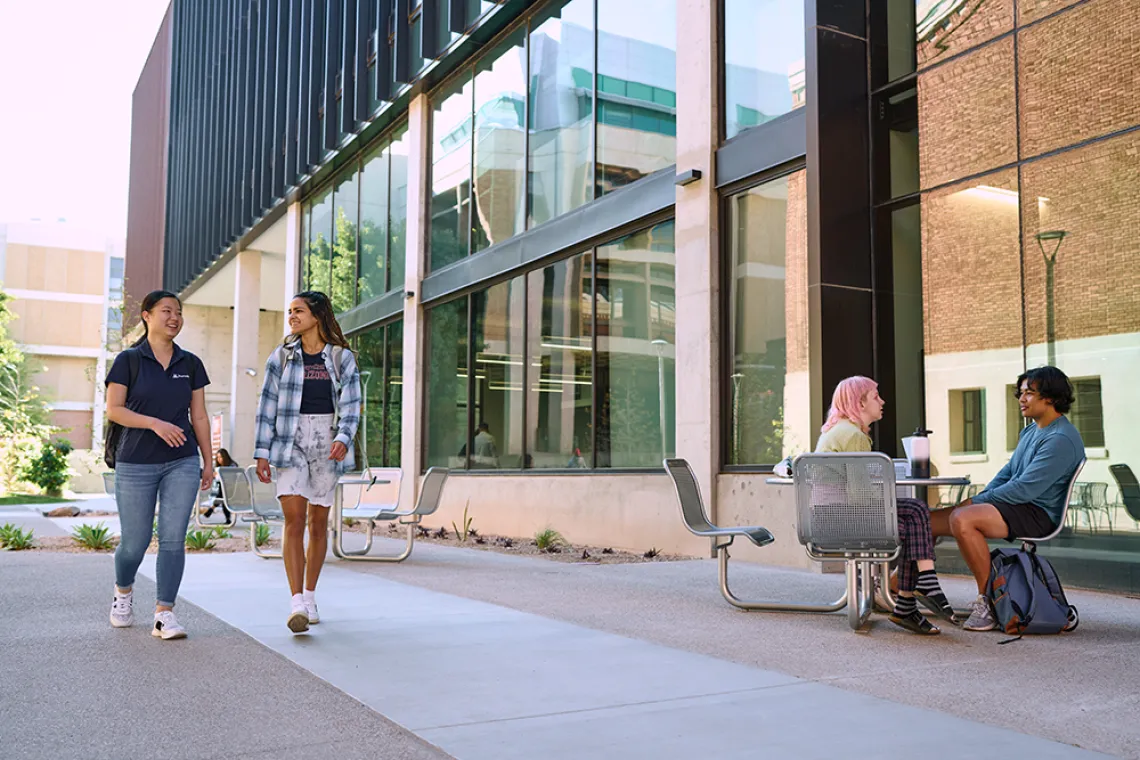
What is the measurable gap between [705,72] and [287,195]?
55.0 ft

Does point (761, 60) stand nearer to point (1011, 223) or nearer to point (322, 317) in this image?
point (1011, 223)

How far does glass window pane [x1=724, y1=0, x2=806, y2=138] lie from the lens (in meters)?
11.2

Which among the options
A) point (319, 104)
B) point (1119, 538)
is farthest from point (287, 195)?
point (1119, 538)

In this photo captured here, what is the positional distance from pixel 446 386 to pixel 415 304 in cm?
194

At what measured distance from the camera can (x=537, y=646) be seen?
551cm

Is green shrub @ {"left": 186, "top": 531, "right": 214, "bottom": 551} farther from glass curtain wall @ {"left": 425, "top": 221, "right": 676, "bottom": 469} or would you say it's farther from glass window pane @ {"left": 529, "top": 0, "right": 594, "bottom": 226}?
glass window pane @ {"left": 529, "top": 0, "right": 594, "bottom": 226}

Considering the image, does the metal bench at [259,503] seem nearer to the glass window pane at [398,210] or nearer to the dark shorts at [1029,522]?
the dark shorts at [1029,522]

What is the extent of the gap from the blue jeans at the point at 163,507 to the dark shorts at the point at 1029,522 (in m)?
4.68

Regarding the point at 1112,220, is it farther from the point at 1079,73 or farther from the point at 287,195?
the point at 287,195

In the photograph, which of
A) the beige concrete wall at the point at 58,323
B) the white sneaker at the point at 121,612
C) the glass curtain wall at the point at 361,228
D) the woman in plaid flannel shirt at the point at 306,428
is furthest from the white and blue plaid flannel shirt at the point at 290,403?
the beige concrete wall at the point at 58,323

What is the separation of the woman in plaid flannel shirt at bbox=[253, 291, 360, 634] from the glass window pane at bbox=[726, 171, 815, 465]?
5820 millimetres

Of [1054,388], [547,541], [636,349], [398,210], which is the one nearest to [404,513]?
[547,541]

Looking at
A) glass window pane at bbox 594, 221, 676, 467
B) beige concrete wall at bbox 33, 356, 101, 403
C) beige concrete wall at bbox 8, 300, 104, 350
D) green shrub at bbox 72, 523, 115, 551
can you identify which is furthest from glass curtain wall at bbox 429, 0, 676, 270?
beige concrete wall at bbox 33, 356, 101, 403

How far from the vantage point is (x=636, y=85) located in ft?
45.0
